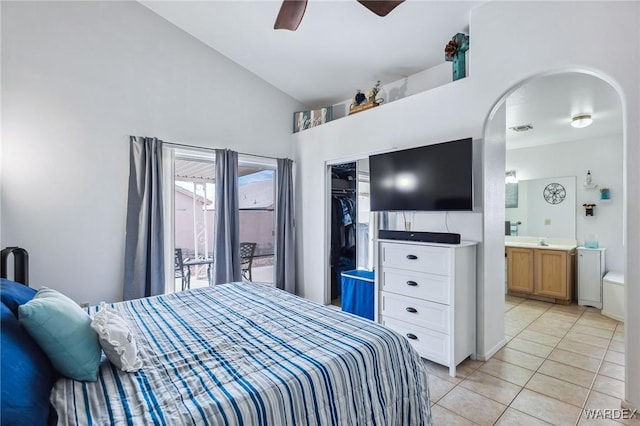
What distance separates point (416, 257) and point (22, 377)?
236 cm

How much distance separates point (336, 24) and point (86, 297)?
3563mm

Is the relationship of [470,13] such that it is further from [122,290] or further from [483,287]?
[122,290]

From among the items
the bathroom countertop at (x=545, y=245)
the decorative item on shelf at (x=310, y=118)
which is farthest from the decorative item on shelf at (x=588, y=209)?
the decorative item on shelf at (x=310, y=118)

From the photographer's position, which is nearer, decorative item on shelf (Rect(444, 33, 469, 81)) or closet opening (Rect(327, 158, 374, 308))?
decorative item on shelf (Rect(444, 33, 469, 81))

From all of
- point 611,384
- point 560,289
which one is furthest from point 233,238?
point 560,289

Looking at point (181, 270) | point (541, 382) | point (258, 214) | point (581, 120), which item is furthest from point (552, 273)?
point (181, 270)

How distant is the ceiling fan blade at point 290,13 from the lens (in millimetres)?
1725

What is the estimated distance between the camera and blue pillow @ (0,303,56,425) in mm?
772

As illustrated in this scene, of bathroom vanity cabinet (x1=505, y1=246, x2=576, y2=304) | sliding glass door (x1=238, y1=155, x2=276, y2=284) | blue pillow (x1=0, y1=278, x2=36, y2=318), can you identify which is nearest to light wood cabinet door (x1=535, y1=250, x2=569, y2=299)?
bathroom vanity cabinet (x1=505, y1=246, x2=576, y2=304)

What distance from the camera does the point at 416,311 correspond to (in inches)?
98.0

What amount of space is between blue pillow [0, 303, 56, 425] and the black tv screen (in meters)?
2.67

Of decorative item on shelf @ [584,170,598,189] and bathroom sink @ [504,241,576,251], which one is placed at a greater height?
decorative item on shelf @ [584,170,598,189]

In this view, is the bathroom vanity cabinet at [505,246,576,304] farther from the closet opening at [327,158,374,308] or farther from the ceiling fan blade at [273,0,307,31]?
the ceiling fan blade at [273,0,307,31]

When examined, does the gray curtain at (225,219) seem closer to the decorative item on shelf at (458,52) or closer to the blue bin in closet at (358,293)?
the blue bin in closet at (358,293)
